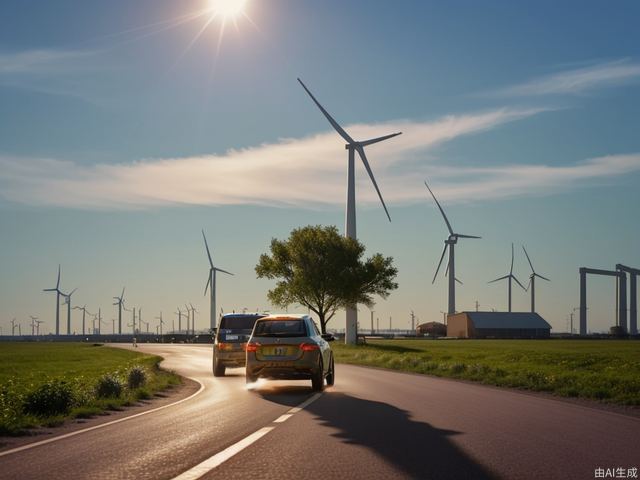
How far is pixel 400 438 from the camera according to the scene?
10.7 m

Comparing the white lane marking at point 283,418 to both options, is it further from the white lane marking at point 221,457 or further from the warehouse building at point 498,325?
the warehouse building at point 498,325

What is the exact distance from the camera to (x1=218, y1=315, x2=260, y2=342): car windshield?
89.6 feet

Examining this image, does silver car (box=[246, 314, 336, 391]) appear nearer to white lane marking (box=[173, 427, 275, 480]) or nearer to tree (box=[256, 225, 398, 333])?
white lane marking (box=[173, 427, 275, 480])

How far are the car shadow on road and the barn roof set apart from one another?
377 ft

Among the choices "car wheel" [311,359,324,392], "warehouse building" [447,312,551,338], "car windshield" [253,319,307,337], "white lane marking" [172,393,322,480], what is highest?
Answer: "car windshield" [253,319,307,337]

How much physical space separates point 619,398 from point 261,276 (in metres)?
63.9

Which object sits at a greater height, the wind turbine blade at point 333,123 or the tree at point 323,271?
the wind turbine blade at point 333,123

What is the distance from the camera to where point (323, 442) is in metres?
10.3

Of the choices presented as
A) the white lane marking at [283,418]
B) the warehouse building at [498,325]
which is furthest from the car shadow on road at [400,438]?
the warehouse building at [498,325]

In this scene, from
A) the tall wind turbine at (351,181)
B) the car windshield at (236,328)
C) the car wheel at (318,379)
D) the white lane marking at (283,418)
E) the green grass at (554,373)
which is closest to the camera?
the white lane marking at (283,418)

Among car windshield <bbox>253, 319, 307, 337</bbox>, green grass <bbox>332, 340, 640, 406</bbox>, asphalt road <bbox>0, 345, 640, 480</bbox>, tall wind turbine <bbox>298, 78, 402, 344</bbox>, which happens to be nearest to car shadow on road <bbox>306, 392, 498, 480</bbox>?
asphalt road <bbox>0, 345, 640, 480</bbox>

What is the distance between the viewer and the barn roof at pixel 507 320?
12812 centimetres

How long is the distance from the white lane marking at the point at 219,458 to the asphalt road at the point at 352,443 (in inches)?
1.5

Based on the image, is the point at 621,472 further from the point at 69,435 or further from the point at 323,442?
the point at 69,435
